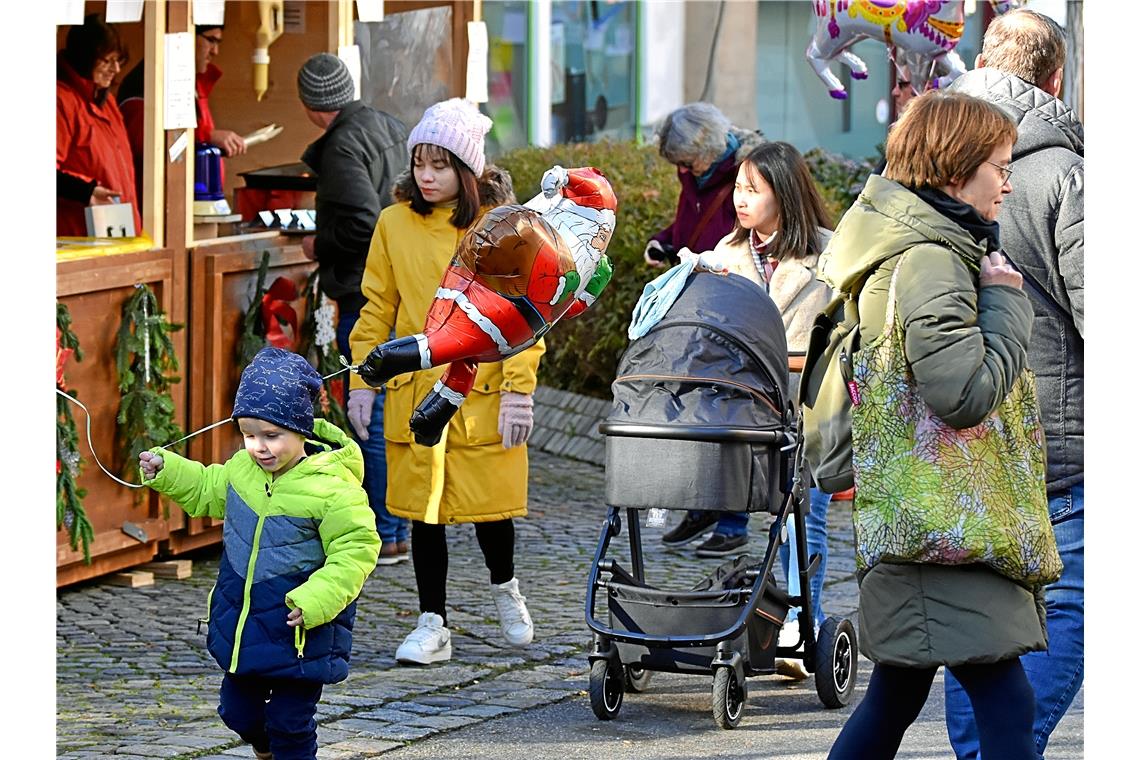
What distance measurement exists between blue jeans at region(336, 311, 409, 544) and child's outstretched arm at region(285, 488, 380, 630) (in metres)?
3.40

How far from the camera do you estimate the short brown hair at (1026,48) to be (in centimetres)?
475

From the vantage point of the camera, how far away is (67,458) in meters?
7.06

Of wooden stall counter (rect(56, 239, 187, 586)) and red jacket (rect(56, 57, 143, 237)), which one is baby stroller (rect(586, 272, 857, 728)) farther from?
red jacket (rect(56, 57, 143, 237))

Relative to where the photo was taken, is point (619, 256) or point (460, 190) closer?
point (460, 190)

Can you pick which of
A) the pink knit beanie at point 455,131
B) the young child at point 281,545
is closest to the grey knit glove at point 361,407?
the pink knit beanie at point 455,131

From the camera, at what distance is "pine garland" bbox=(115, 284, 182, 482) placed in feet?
24.6

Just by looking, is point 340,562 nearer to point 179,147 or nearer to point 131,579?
point 131,579

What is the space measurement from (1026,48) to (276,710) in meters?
2.50

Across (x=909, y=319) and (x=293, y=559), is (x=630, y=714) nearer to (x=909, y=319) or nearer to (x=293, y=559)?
(x=293, y=559)

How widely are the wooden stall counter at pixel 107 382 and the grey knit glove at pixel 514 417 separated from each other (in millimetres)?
1900

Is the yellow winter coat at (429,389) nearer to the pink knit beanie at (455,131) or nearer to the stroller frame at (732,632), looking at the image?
the pink knit beanie at (455,131)

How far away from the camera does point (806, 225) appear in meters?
6.28

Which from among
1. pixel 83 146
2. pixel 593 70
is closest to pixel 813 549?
pixel 83 146

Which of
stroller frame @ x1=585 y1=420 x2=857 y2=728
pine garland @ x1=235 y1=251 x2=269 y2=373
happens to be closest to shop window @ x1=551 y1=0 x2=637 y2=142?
pine garland @ x1=235 y1=251 x2=269 y2=373
